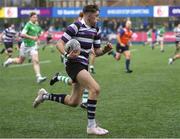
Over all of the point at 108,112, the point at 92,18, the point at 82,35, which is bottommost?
the point at 108,112

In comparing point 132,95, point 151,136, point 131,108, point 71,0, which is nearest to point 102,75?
point 132,95

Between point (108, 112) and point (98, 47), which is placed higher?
point (98, 47)

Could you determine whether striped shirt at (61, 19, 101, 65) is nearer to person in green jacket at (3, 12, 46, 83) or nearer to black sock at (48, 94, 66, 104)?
black sock at (48, 94, 66, 104)

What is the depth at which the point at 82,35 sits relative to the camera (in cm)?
846

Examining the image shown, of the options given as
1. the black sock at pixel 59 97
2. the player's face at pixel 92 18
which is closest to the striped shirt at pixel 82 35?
the player's face at pixel 92 18

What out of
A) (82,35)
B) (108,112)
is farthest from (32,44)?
(82,35)

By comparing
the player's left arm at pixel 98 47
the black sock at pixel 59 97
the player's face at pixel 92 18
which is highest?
the player's face at pixel 92 18

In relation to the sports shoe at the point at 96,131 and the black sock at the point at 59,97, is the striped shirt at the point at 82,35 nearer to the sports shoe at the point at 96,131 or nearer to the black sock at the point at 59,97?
the black sock at the point at 59,97

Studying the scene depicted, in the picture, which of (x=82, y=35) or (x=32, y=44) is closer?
(x=82, y=35)

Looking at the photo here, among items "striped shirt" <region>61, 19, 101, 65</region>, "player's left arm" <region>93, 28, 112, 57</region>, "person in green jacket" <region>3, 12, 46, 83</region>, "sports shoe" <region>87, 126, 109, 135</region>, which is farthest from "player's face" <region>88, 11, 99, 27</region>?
"person in green jacket" <region>3, 12, 46, 83</region>

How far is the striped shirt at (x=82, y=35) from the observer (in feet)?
27.5

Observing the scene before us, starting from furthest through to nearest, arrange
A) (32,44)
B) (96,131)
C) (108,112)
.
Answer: (32,44)
(108,112)
(96,131)

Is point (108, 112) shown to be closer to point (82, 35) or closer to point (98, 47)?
point (98, 47)

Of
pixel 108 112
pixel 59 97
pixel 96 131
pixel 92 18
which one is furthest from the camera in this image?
pixel 108 112
